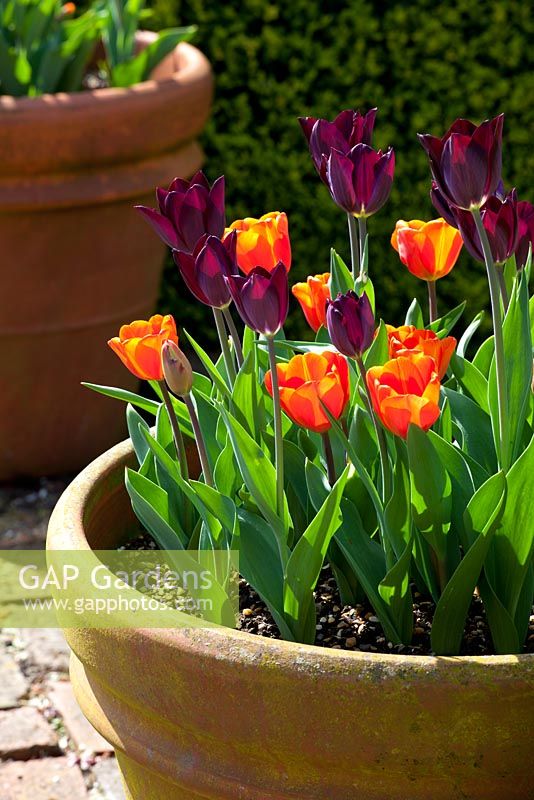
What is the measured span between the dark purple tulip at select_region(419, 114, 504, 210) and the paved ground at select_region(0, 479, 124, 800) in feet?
4.20

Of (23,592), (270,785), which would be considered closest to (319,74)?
(23,592)

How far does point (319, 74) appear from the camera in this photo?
3586 mm

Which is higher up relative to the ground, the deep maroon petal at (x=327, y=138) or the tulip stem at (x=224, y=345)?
the deep maroon petal at (x=327, y=138)

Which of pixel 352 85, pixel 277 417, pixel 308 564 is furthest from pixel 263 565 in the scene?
pixel 352 85

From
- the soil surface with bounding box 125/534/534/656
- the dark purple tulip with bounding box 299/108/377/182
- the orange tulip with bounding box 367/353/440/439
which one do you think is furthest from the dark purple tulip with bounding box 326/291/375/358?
the soil surface with bounding box 125/534/534/656

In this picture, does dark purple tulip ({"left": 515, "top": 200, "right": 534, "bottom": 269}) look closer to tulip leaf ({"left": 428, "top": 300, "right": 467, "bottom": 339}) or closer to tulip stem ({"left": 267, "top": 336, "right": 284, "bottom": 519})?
tulip leaf ({"left": 428, "top": 300, "right": 467, "bottom": 339})

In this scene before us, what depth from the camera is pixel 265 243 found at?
4.58 feet

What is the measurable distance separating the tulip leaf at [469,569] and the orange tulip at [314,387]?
0.16 metres

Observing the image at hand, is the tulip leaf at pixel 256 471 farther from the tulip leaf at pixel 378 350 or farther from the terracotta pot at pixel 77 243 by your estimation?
the terracotta pot at pixel 77 243

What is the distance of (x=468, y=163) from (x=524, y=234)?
0.26m

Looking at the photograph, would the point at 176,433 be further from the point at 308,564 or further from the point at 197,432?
the point at 308,564

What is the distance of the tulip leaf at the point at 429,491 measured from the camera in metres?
1.22

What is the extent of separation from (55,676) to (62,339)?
942 mm

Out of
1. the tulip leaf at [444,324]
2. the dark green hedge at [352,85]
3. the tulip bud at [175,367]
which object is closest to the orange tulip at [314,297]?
the tulip leaf at [444,324]
